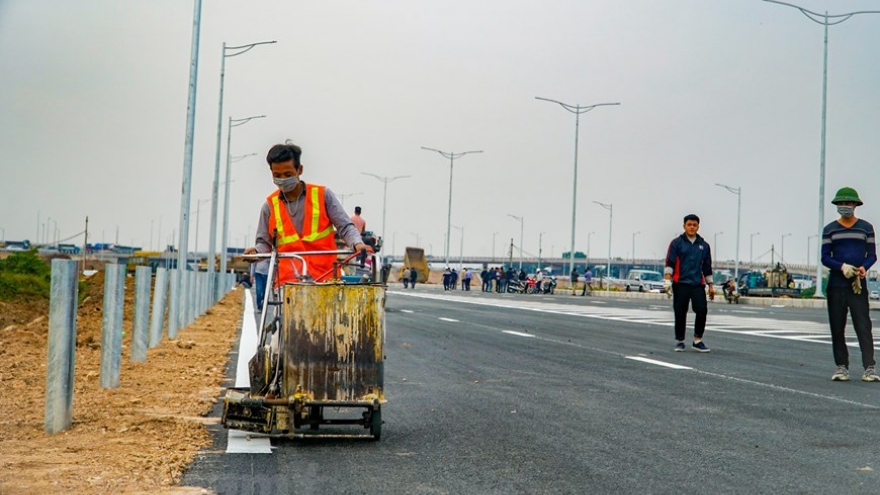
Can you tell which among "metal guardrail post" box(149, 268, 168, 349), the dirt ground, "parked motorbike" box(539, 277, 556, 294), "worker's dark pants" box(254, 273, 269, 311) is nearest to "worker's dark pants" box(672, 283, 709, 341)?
the dirt ground

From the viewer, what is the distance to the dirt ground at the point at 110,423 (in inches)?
222

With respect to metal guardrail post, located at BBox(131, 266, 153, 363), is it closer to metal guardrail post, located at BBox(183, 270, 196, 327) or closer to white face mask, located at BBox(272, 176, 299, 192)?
white face mask, located at BBox(272, 176, 299, 192)

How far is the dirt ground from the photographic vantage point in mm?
5641

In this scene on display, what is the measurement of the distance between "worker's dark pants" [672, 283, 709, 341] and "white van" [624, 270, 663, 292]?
65828 mm

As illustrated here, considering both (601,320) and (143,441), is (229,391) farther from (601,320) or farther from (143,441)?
(601,320)

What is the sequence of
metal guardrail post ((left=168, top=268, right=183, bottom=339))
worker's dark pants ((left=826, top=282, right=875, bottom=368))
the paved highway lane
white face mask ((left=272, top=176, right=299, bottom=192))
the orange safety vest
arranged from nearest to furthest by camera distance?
the paved highway lane
white face mask ((left=272, top=176, right=299, bottom=192))
the orange safety vest
worker's dark pants ((left=826, top=282, right=875, bottom=368))
metal guardrail post ((left=168, top=268, right=183, bottom=339))

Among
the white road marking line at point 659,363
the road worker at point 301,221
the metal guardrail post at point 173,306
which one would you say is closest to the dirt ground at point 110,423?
the road worker at point 301,221

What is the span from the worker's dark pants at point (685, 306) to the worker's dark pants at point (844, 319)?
3623mm

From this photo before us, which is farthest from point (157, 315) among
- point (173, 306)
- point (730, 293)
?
point (730, 293)

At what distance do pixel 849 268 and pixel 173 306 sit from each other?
9.64m

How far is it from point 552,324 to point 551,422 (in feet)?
51.7

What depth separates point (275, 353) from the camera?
7.18m

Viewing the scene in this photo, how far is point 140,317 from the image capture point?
12797 mm

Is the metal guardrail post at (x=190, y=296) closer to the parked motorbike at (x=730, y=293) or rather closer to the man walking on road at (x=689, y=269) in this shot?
the man walking on road at (x=689, y=269)
